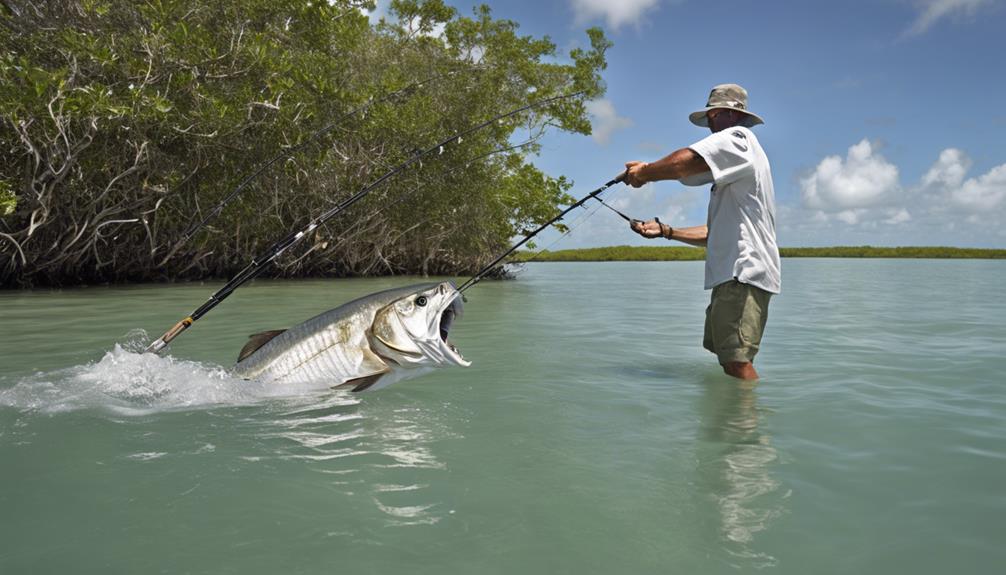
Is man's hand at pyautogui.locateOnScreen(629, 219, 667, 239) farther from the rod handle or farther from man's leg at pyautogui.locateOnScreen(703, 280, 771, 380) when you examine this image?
the rod handle

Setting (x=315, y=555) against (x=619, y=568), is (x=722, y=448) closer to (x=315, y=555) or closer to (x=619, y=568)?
(x=619, y=568)

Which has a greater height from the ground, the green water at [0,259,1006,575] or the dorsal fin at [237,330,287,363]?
the dorsal fin at [237,330,287,363]

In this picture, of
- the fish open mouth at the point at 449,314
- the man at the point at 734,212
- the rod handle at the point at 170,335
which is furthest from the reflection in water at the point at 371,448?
the man at the point at 734,212

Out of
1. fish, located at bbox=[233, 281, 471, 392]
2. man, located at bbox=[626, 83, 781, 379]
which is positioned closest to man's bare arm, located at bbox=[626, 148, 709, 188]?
man, located at bbox=[626, 83, 781, 379]

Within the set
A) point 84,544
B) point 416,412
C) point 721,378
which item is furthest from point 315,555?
point 721,378

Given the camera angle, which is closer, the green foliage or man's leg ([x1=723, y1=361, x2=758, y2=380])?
man's leg ([x1=723, y1=361, x2=758, y2=380])

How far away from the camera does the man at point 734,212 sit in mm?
4902

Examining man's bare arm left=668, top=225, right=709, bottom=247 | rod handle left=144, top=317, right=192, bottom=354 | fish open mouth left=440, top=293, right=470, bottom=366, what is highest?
man's bare arm left=668, top=225, right=709, bottom=247

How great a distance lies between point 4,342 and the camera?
8484mm

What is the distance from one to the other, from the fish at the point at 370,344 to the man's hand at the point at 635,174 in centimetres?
173

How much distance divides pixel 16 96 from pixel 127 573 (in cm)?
1452

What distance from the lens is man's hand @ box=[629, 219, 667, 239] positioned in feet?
18.0

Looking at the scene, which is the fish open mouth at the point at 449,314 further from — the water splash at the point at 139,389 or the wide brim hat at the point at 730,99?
the wide brim hat at the point at 730,99

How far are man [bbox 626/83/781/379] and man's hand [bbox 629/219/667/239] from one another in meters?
0.38
